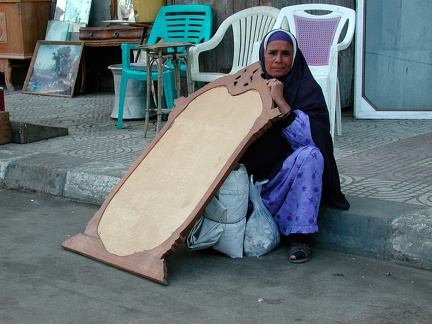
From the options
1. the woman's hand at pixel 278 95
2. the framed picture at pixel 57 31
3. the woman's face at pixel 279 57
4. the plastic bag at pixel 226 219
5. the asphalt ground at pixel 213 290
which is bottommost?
the asphalt ground at pixel 213 290

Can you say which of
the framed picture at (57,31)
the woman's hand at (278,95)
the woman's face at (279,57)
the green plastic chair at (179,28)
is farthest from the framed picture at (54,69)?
the woman's hand at (278,95)

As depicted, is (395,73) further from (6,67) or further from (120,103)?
(6,67)

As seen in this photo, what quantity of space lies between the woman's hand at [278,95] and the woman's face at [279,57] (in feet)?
0.40

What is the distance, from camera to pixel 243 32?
696cm

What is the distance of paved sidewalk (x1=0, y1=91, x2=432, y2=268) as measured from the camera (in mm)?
3809

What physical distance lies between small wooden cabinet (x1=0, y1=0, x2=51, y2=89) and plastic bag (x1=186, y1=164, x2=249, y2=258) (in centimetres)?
671

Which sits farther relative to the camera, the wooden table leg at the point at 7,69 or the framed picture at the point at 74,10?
the wooden table leg at the point at 7,69

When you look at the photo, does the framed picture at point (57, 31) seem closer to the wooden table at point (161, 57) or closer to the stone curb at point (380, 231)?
the wooden table at point (161, 57)

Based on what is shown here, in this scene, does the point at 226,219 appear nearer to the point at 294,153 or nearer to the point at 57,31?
the point at 294,153

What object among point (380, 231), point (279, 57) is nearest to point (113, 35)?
point (279, 57)

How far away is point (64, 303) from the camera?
3244 mm

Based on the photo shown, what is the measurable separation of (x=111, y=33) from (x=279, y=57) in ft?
16.9

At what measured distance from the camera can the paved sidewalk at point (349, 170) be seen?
3.81m

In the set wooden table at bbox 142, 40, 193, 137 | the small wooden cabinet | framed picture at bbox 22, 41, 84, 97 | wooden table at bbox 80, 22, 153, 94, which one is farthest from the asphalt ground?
the small wooden cabinet
